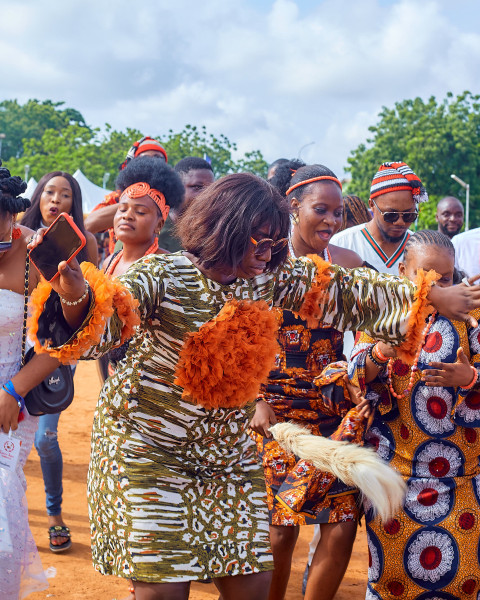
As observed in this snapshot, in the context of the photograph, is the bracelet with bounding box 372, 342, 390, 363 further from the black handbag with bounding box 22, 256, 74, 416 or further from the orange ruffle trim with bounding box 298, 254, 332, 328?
the black handbag with bounding box 22, 256, 74, 416

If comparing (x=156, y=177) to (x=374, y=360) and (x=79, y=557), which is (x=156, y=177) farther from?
(x=79, y=557)

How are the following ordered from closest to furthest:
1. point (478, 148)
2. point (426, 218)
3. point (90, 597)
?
point (90, 597) < point (426, 218) < point (478, 148)

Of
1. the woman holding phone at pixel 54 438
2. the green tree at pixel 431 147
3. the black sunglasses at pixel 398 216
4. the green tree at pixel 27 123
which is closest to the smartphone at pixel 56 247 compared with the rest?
the woman holding phone at pixel 54 438

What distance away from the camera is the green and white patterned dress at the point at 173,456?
2645 mm

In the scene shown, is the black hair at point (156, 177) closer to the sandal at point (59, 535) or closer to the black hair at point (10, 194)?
the black hair at point (10, 194)

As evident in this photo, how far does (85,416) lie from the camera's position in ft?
31.6

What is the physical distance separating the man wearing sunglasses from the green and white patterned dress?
2.24 meters

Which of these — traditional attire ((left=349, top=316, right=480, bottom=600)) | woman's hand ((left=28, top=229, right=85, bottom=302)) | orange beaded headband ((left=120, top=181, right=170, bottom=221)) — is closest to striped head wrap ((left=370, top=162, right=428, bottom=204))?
orange beaded headband ((left=120, top=181, right=170, bottom=221))

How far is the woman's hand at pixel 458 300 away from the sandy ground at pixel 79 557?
2800 mm

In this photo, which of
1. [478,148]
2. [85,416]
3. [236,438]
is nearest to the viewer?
[236,438]

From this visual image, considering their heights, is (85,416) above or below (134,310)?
below

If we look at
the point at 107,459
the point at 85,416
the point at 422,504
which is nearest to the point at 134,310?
the point at 107,459

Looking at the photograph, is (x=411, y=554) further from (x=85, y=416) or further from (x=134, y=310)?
(x=85, y=416)

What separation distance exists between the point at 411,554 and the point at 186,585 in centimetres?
133
